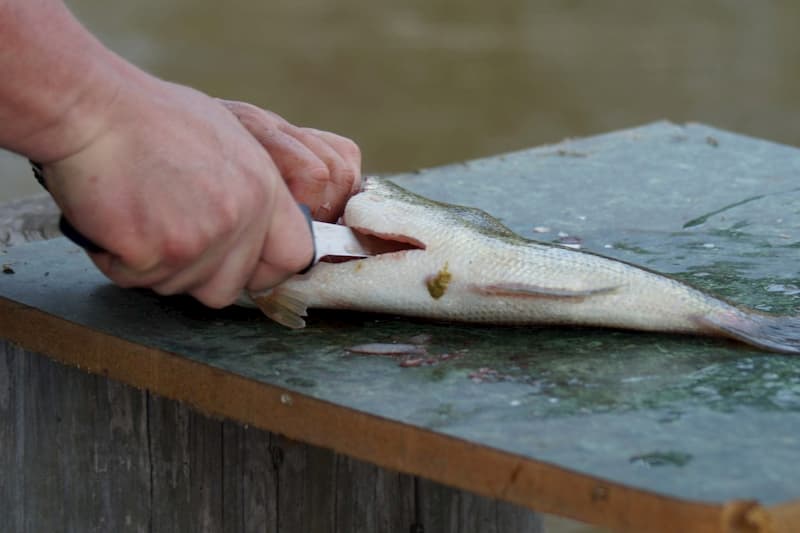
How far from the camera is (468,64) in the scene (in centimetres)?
1148

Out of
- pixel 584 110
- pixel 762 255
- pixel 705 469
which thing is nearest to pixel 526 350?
pixel 705 469

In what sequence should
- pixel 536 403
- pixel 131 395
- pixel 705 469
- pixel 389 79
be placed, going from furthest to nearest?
1. pixel 389 79
2. pixel 131 395
3. pixel 536 403
4. pixel 705 469

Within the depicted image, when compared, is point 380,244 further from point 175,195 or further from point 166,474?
point 166,474

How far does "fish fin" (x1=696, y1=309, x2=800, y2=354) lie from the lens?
2389 millimetres

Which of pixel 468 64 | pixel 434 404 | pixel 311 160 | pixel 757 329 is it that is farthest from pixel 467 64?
pixel 434 404

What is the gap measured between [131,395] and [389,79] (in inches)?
323

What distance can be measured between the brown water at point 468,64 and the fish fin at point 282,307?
6.56 meters

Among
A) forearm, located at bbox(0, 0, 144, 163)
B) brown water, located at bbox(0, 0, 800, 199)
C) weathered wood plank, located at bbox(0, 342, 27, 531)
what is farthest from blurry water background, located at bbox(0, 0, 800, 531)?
forearm, located at bbox(0, 0, 144, 163)

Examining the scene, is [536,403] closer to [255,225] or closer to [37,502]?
[255,225]

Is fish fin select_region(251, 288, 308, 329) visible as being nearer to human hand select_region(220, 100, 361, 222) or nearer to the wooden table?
the wooden table

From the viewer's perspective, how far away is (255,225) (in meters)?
2.34

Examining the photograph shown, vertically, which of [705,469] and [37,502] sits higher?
[705,469]

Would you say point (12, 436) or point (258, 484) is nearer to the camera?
point (258, 484)

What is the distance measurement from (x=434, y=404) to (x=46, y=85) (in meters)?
0.77
